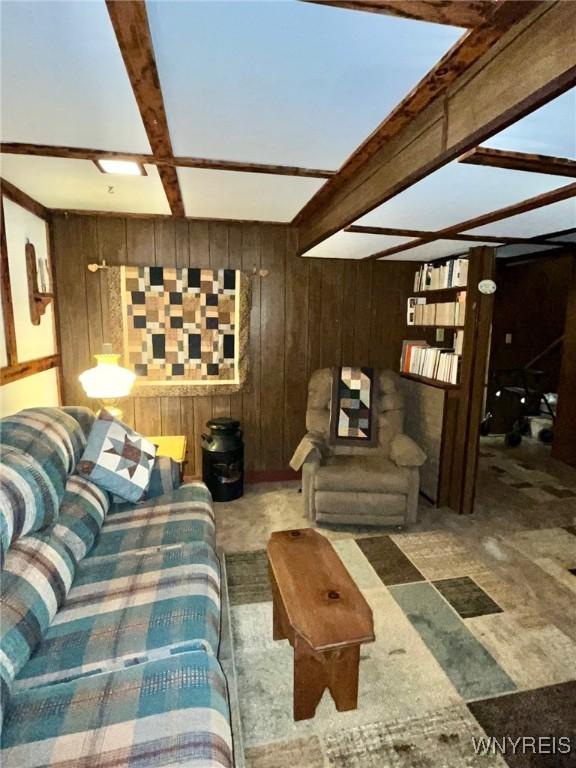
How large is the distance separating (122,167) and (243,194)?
0.68 m

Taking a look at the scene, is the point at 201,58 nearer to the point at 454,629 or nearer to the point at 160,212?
the point at 160,212

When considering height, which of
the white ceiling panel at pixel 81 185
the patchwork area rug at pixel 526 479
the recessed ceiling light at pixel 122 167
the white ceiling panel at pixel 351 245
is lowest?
the patchwork area rug at pixel 526 479

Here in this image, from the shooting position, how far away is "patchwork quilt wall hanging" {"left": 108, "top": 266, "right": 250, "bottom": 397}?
321 cm

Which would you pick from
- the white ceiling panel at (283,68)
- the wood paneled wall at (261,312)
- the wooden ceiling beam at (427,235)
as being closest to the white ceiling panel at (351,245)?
the wooden ceiling beam at (427,235)

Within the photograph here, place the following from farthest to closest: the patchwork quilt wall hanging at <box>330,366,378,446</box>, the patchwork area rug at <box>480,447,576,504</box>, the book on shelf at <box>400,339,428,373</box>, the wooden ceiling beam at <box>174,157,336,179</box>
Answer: the book on shelf at <box>400,339,428,373</box> < the patchwork area rug at <box>480,447,576,504</box> < the patchwork quilt wall hanging at <box>330,366,378,446</box> < the wooden ceiling beam at <box>174,157,336,179</box>

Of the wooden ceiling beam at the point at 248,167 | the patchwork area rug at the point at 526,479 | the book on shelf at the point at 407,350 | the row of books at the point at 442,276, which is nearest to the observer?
the wooden ceiling beam at the point at 248,167

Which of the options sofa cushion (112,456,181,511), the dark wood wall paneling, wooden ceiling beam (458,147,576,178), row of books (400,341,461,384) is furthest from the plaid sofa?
the dark wood wall paneling

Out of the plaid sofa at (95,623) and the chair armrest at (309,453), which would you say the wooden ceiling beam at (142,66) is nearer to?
the plaid sofa at (95,623)

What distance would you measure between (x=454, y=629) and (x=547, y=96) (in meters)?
2.08

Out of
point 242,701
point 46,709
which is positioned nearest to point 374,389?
point 242,701

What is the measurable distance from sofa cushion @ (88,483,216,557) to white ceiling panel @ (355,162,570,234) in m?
1.75

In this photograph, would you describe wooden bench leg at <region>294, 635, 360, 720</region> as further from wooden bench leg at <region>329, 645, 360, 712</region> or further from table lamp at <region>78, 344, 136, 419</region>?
table lamp at <region>78, 344, 136, 419</region>

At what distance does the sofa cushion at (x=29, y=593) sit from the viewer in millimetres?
1233

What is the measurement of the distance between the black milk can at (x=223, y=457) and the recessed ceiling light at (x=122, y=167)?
5.89 feet
